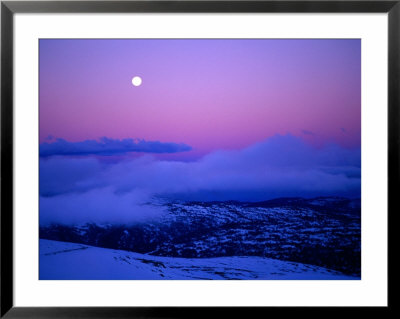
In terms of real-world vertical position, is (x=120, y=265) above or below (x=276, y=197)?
below

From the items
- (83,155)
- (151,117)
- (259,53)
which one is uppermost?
(259,53)

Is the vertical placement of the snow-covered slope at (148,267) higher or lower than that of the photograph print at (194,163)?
lower

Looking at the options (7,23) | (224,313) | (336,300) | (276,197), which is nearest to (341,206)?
(276,197)

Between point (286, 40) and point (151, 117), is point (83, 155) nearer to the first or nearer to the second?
point (151, 117)

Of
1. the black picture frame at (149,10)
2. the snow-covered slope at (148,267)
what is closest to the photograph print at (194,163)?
the snow-covered slope at (148,267)

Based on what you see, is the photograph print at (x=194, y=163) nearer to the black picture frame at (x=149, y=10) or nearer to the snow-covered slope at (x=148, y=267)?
the snow-covered slope at (x=148, y=267)

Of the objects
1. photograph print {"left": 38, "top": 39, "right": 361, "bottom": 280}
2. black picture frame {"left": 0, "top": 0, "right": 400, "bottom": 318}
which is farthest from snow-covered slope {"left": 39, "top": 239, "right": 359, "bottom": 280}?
black picture frame {"left": 0, "top": 0, "right": 400, "bottom": 318}

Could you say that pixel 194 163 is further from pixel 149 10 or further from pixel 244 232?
pixel 149 10
